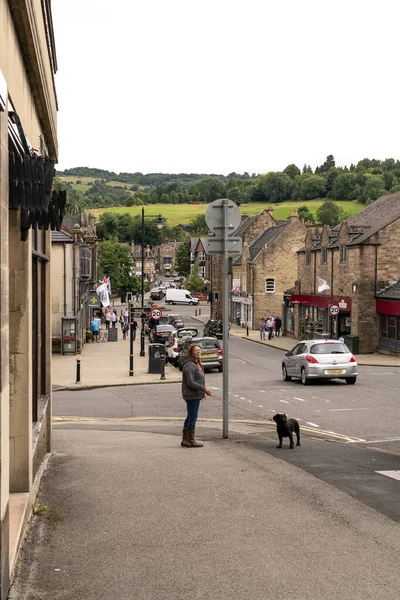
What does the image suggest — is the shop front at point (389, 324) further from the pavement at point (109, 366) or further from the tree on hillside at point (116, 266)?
the tree on hillside at point (116, 266)

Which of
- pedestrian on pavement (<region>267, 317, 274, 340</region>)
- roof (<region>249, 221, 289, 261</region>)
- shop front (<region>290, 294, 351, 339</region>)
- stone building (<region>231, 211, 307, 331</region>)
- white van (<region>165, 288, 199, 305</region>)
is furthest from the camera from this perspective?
white van (<region>165, 288, 199, 305</region>)

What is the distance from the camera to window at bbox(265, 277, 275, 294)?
67.9 m

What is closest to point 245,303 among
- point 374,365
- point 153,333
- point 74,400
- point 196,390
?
point 153,333

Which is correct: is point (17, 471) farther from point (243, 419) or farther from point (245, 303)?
point (245, 303)

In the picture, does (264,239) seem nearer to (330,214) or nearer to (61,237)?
(61,237)

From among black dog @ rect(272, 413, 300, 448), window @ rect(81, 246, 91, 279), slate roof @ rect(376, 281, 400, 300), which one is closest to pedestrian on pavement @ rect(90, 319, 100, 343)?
window @ rect(81, 246, 91, 279)

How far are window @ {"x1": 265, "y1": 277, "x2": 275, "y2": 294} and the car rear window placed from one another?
140 ft

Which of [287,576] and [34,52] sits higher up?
[34,52]

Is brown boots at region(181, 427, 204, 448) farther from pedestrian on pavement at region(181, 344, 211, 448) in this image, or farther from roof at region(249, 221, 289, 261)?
roof at region(249, 221, 289, 261)

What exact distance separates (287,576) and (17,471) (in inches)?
108

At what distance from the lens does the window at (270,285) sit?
223 feet

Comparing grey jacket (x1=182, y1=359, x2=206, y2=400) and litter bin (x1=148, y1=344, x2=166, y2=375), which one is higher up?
grey jacket (x1=182, y1=359, x2=206, y2=400)

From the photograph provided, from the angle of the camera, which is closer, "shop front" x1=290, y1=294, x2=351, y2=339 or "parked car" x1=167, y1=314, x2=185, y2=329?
"shop front" x1=290, y1=294, x2=351, y2=339

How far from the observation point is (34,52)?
7.02 meters
